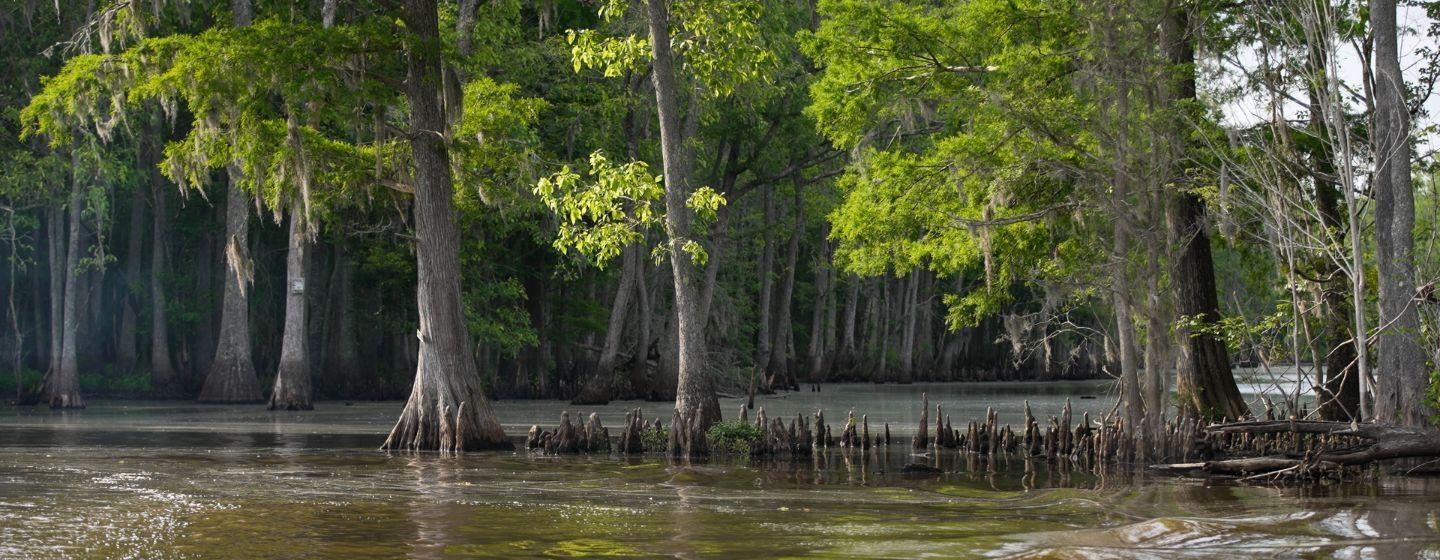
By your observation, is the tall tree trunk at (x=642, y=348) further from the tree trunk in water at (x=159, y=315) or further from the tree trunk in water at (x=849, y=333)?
the tree trunk in water at (x=849, y=333)

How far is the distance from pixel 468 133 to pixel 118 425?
9.11 m

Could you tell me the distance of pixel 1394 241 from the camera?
1486 centimetres

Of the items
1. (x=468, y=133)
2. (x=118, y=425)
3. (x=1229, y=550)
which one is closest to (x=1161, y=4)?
(x=468, y=133)

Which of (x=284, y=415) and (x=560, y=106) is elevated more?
(x=560, y=106)

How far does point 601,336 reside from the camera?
4053 centimetres

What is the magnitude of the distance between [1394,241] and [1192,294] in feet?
12.4

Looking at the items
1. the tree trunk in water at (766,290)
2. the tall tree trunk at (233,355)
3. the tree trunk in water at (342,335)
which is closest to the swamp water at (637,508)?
the tall tree trunk at (233,355)

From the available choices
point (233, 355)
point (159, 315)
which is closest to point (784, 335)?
point (159, 315)

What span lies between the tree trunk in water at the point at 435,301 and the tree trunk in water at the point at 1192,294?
823 cm

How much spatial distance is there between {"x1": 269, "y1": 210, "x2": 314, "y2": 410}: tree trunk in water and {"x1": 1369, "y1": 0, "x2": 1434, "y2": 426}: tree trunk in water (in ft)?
65.0

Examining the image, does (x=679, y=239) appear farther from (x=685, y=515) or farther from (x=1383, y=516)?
(x=1383, y=516)

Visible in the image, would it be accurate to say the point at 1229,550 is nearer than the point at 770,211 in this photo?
Yes

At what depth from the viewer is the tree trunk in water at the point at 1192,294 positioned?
17.9 m

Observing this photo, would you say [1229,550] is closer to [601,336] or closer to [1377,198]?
[1377,198]
